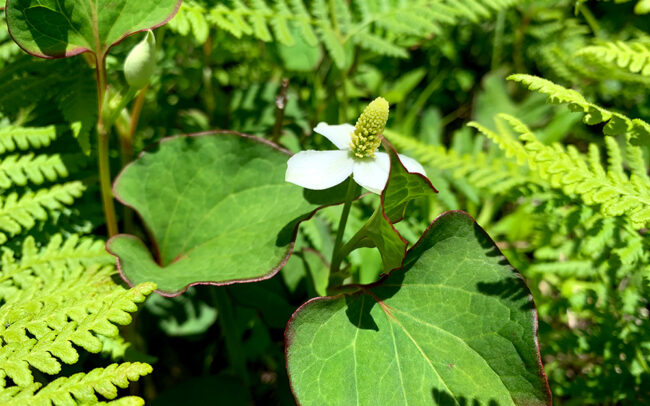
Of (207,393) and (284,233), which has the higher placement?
(284,233)

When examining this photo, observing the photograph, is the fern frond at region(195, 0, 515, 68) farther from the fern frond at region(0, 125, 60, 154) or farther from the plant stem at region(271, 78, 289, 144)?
the fern frond at region(0, 125, 60, 154)

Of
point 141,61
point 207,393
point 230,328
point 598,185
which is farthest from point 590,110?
point 207,393

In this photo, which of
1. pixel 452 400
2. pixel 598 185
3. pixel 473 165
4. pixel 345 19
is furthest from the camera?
pixel 345 19

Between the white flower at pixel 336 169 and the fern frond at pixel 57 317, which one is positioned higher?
the white flower at pixel 336 169

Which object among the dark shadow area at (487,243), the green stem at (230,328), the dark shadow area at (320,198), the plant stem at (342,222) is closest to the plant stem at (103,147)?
the green stem at (230,328)

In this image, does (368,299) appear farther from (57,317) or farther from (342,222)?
(57,317)

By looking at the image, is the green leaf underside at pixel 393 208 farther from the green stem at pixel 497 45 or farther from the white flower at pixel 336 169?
the green stem at pixel 497 45

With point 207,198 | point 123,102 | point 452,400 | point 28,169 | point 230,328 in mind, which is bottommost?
point 230,328
